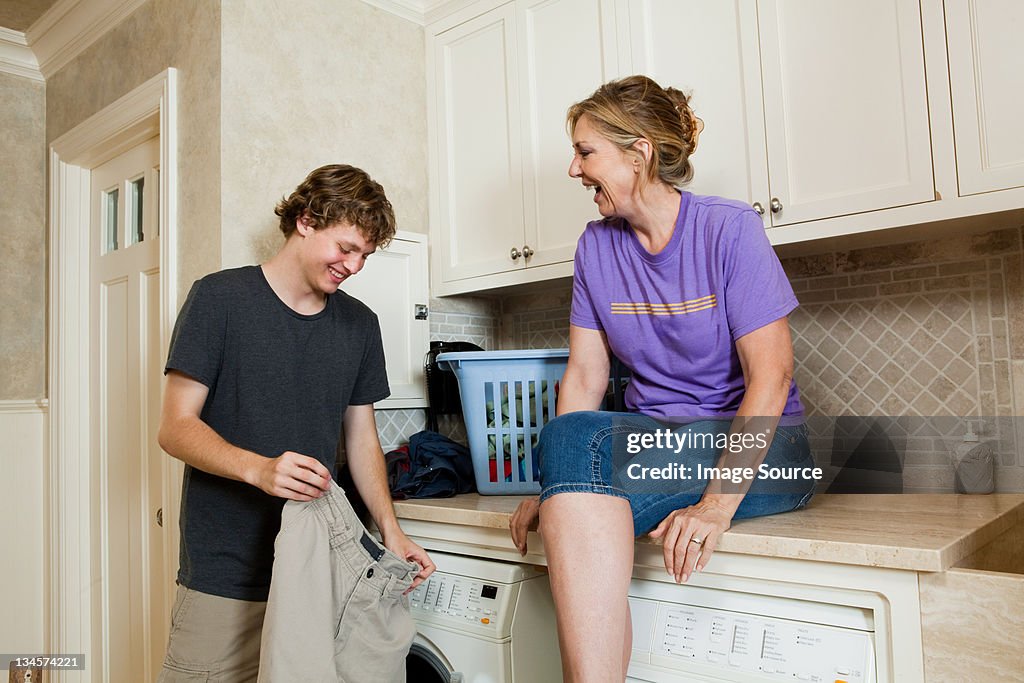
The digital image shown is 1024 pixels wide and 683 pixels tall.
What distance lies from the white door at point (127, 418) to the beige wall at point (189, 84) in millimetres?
255

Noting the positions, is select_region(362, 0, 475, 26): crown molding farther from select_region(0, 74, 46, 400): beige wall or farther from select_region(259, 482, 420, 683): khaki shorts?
select_region(259, 482, 420, 683): khaki shorts

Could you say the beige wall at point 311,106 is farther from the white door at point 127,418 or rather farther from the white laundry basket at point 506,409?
the white laundry basket at point 506,409

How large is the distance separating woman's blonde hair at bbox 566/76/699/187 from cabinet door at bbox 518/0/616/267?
64 centimetres

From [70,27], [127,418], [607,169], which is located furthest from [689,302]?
[70,27]

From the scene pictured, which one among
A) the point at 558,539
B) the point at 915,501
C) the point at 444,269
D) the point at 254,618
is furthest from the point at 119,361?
the point at 915,501

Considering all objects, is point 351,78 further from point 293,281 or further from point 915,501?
point 915,501

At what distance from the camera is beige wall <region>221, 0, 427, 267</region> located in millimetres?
2066

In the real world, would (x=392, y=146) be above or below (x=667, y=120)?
above

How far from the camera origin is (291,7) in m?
2.23

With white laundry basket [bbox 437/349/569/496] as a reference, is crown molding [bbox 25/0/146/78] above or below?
above

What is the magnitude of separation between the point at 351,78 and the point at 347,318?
92cm

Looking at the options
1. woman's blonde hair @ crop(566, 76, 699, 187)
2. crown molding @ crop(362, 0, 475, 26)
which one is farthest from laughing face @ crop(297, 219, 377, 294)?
crown molding @ crop(362, 0, 475, 26)

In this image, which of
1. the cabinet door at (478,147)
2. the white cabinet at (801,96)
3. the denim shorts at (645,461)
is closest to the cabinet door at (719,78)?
the white cabinet at (801,96)

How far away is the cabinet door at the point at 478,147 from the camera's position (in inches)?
93.7
